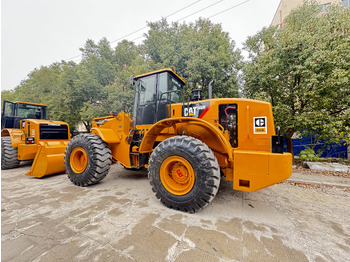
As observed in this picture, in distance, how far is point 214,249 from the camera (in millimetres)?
1738

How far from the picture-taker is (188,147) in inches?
98.7

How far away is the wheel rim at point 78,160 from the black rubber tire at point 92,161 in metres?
0.07

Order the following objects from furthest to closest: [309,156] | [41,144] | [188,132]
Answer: [309,156] < [41,144] < [188,132]

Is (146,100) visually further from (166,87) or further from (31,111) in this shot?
(31,111)

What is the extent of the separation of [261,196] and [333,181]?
119 inches

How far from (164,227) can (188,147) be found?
3.99 feet

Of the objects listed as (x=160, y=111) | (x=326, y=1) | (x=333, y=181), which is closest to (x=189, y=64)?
(x=160, y=111)

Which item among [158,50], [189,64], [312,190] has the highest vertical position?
[158,50]

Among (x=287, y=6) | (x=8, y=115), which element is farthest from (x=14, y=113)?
(x=287, y=6)

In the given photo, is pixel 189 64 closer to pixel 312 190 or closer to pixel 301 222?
pixel 312 190

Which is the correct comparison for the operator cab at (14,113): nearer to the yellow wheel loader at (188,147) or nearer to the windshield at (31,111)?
the windshield at (31,111)

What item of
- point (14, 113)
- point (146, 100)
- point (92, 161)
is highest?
point (14, 113)

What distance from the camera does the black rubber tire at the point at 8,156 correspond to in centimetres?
533

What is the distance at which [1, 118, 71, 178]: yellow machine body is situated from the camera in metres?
4.23
